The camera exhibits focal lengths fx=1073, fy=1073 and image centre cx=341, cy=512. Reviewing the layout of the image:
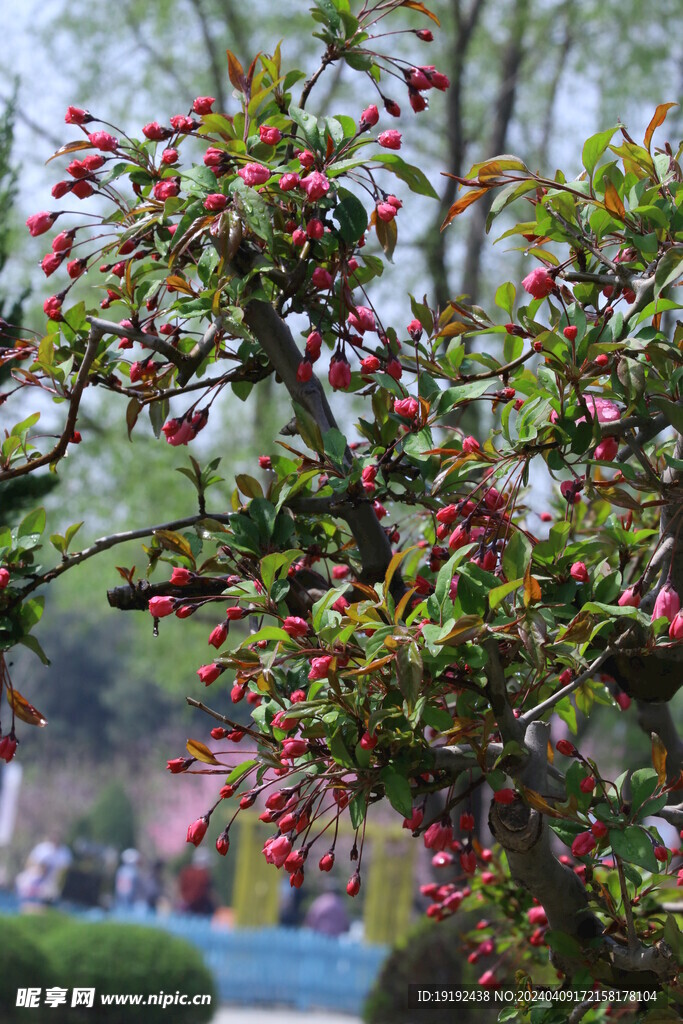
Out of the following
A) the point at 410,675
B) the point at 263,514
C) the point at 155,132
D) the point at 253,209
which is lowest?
the point at 410,675

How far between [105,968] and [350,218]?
255 inches

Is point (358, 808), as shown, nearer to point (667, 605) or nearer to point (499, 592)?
point (499, 592)

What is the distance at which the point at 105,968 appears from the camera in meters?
7.20

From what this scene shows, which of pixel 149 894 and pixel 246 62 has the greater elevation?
pixel 246 62

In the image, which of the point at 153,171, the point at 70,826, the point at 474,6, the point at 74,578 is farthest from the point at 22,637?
the point at 70,826

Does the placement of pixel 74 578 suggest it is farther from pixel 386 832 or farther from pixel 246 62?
pixel 246 62

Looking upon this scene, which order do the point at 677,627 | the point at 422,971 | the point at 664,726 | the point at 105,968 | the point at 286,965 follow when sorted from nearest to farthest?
the point at 677,627 < the point at 664,726 < the point at 422,971 < the point at 105,968 < the point at 286,965

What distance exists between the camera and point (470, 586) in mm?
1701

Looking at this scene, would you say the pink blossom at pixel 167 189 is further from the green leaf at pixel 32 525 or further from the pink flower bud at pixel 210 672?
the pink flower bud at pixel 210 672

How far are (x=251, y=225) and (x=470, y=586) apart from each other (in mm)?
735

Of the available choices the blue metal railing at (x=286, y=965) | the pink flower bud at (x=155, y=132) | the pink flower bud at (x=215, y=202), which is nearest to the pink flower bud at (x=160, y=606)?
the pink flower bud at (x=215, y=202)

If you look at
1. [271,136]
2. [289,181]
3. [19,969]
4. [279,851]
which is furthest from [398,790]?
[19,969]

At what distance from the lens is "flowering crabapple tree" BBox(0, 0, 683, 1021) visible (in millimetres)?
1781

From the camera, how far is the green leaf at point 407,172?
198 centimetres
